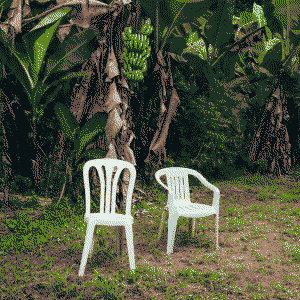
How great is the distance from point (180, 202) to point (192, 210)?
405 mm

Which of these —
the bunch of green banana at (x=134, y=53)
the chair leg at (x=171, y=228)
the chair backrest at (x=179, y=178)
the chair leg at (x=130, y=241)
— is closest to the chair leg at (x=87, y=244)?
the chair leg at (x=130, y=241)

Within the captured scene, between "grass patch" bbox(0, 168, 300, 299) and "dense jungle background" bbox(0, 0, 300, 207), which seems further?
"dense jungle background" bbox(0, 0, 300, 207)

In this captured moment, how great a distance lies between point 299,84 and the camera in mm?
8727

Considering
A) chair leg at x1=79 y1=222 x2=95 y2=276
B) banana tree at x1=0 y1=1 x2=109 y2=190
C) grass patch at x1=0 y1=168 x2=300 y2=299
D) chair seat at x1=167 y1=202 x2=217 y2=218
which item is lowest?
grass patch at x1=0 y1=168 x2=300 y2=299

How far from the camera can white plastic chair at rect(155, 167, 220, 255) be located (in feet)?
11.0

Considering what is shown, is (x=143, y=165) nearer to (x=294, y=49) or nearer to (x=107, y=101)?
(x=107, y=101)

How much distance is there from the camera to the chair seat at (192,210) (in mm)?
3301

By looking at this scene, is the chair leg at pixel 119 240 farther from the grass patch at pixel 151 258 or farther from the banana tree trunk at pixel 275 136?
the banana tree trunk at pixel 275 136

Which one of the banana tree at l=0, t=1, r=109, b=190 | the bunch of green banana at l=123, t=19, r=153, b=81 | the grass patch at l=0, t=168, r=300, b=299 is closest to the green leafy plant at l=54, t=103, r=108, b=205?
the banana tree at l=0, t=1, r=109, b=190

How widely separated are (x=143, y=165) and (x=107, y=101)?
2.52 m

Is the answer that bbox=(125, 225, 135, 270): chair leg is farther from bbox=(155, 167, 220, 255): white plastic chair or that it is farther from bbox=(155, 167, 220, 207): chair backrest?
bbox=(155, 167, 220, 207): chair backrest

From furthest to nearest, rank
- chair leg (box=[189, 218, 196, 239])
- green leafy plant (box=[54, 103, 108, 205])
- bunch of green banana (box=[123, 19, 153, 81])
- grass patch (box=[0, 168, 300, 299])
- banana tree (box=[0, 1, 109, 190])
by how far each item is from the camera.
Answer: bunch of green banana (box=[123, 19, 153, 81])
banana tree (box=[0, 1, 109, 190])
green leafy plant (box=[54, 103, 108, 205])
chair leg (box=[189, 218, 196, 239])
grass patch (box=[0, 168, 300, 299])

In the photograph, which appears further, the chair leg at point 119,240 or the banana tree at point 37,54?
the banana tree at point 37,54

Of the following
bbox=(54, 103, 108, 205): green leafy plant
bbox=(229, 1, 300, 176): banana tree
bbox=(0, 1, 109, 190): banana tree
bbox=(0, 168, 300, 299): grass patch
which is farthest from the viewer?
bbox=(229, 1, 300, 176): banana tree
